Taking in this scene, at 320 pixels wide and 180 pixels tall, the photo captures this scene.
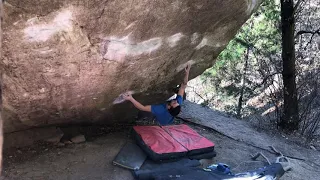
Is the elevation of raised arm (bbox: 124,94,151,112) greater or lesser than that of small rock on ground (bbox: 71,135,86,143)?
greater

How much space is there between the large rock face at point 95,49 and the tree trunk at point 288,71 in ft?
7.22

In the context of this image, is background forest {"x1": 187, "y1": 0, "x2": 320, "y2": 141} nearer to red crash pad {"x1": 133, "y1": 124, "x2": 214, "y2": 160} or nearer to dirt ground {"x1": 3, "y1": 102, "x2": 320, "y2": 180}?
dirt ground {"x1": 3, "y1": 102, "x2": 320, "y2": 180}

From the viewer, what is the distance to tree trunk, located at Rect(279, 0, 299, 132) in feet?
24.8

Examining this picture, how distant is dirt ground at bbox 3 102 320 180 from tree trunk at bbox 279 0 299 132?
1914 mm

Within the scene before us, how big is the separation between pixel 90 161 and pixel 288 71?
468 centimetres

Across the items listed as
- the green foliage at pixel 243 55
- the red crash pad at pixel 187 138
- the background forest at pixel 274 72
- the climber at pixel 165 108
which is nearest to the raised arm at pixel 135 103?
the climber at pixel 165 108

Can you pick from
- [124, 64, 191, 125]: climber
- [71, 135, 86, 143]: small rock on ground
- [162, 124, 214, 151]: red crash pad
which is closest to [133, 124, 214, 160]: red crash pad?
[162, 124, 214, 151]: red crash pad

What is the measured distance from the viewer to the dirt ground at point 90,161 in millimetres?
4648

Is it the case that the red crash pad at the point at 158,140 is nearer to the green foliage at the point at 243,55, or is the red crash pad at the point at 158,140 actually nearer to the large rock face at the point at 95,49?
the large rock face at the point at 95,49

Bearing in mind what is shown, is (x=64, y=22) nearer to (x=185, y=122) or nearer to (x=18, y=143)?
(x=18, y=143)

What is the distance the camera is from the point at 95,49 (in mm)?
4270

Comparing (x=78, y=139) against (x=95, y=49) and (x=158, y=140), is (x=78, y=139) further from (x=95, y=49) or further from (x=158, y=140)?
(x=95, y=49)

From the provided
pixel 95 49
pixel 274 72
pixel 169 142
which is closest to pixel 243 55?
pixel 274 72

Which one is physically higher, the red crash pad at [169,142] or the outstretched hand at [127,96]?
the outstretched hand at [127,96]
